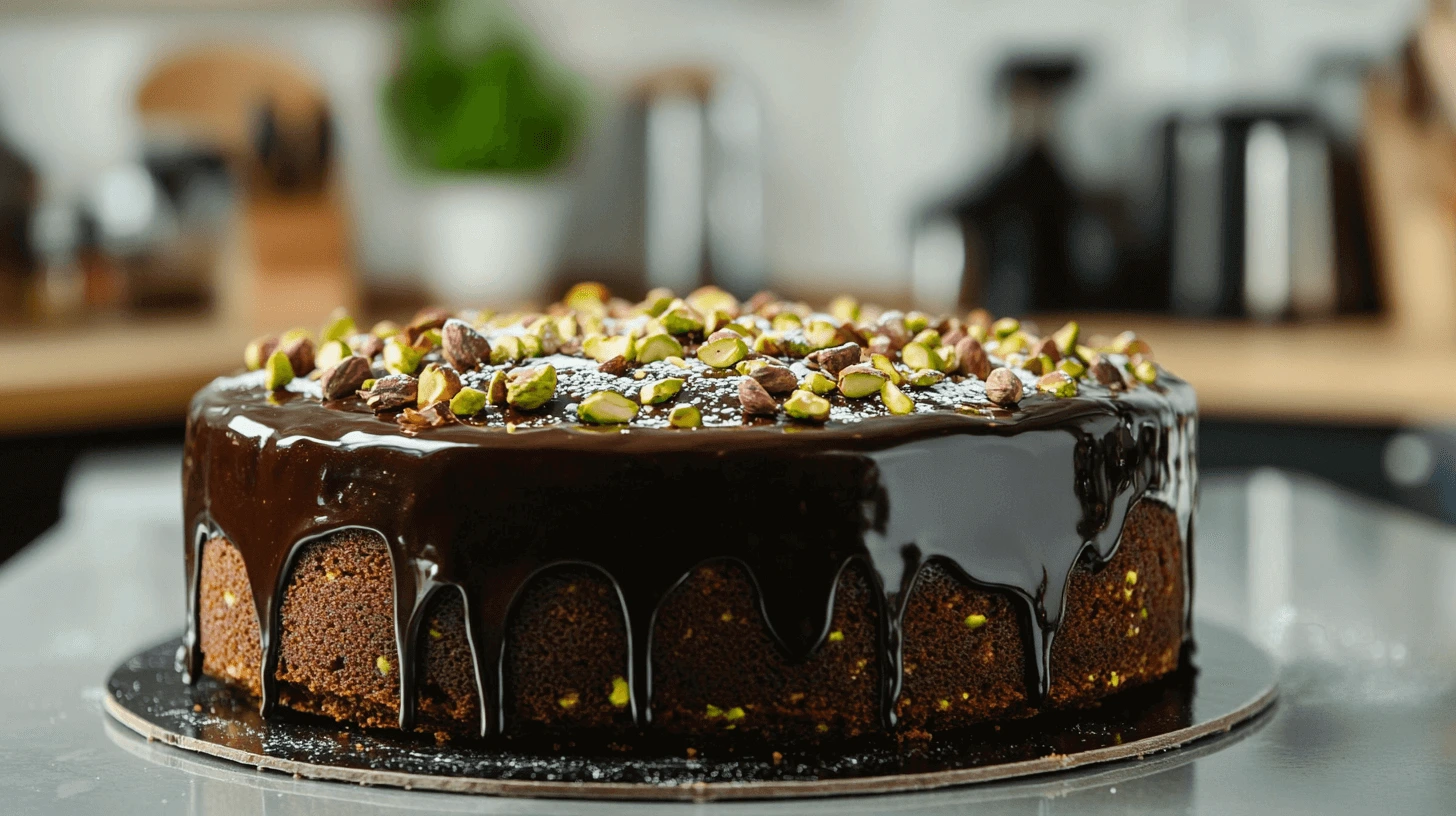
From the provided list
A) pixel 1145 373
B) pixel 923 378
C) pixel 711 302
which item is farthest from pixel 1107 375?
pixel 711 302

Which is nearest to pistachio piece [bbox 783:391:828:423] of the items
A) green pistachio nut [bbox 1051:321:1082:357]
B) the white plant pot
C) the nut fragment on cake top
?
the nut fragment on cake top

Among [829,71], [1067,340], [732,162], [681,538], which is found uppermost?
[829,71]

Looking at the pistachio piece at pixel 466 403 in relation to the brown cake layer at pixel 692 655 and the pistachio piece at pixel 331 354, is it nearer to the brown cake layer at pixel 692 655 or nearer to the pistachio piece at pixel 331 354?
the brown cake layer at pixel 692 655

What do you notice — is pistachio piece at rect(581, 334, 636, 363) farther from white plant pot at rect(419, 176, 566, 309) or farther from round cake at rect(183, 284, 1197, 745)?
white plant pot at rect(419, 176, 566, 309)

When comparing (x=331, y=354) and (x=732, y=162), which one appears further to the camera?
(x=732, y=162)

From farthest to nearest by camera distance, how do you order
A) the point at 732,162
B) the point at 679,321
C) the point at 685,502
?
the point at 732,162 → the point at 679,321 → the point at 685,502

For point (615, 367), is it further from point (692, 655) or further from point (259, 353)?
point (259, 353)

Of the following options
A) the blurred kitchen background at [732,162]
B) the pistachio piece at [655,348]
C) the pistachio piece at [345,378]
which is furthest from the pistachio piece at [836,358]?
the blurred kitchen background at [732,162]
